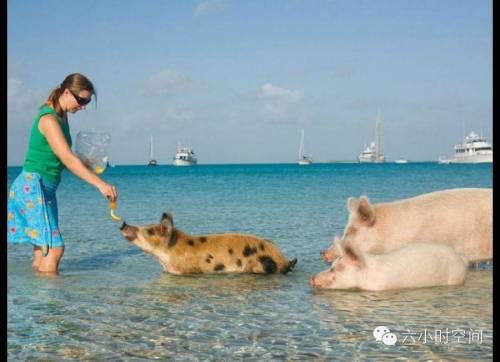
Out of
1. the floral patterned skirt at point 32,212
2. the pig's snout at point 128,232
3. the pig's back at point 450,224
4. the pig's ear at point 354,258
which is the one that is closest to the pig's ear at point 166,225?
the pig's snout at point 128,232

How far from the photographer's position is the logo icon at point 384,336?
4.79 m

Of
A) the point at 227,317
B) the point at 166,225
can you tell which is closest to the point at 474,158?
the point at 166,225

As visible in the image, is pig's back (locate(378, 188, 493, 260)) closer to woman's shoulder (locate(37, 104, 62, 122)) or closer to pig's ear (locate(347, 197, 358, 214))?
pig's ear (locate(347, 197, 358, 214))

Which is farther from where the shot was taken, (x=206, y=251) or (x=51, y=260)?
(x=206, y=251)

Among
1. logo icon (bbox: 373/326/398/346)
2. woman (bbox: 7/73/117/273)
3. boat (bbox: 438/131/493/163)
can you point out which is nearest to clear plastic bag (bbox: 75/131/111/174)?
woman (bbox: 7/73/117/273)

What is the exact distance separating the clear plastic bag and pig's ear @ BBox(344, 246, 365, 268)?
2557 millimetres

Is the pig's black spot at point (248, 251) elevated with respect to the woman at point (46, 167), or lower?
lower

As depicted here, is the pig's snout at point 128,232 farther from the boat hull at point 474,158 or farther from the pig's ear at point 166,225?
the boat hull at point 474,158

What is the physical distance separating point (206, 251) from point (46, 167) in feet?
6.03

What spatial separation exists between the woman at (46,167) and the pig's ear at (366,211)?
2.80m

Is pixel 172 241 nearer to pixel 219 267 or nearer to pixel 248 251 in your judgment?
pixel 219 267

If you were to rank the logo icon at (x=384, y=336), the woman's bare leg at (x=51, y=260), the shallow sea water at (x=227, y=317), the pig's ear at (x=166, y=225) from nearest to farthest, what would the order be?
the shallow sea water at (x=227, y=317) < the logo icon at (x=384, y=336) < the woman's bare leg at (x=51, y=260) < the pig's ear at (x=166, y=225)

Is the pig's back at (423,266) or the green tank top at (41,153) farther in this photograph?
the green tank top at (41,153)

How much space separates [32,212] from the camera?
7.05 m
